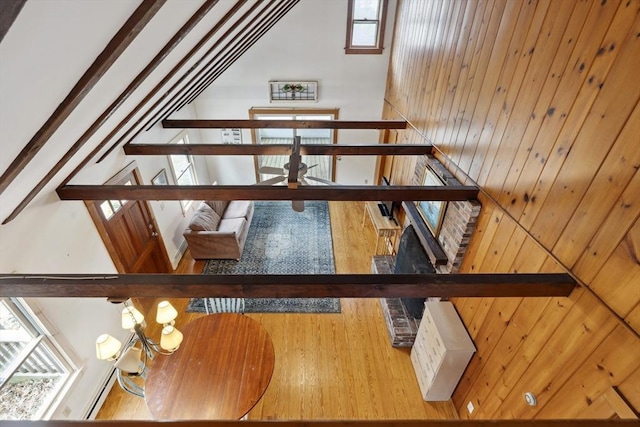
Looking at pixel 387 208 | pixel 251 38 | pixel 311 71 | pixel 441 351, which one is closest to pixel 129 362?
pixel 441 351

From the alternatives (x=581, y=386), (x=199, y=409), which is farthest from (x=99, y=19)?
(x=581, y=386)

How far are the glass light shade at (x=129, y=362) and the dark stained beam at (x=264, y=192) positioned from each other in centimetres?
126

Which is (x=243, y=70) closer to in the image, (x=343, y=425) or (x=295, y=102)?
(x=295, y=102)

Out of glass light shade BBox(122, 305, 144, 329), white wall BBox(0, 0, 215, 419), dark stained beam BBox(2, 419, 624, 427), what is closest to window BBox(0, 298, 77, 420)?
white wall BBox(0, 0, 215, 419)

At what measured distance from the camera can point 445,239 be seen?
3.37 metres

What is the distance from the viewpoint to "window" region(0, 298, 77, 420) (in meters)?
2.57

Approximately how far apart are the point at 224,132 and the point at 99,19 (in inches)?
240

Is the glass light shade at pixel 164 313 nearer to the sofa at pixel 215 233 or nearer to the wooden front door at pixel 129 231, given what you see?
the wooden front door at pixel 129 231

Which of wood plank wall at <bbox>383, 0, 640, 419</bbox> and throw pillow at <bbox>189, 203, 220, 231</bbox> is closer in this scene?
wood plank wall at <bbox>383, 0, 640, 419</bbox>

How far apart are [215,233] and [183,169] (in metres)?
1.82

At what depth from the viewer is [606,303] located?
163 cm

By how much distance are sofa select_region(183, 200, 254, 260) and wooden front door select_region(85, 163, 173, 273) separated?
1.81 feet

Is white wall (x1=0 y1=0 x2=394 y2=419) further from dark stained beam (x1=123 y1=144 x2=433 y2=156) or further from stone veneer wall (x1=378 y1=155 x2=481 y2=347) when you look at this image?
stone veneer wall (x1=378 y1=155 x2=481 y2=347)

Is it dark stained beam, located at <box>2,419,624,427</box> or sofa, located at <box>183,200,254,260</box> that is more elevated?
dark stained beam, located at <box>2,419,624,427</box>
